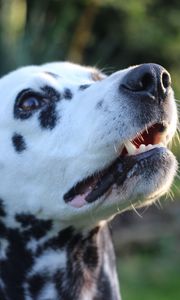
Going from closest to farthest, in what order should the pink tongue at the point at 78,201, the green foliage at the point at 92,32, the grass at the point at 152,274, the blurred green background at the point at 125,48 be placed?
the pink tongue at the point at 78,201 → the grass at the point at 152,274 → the blurred green background at the point at 125,48 → the green foliage at the point at 92,32

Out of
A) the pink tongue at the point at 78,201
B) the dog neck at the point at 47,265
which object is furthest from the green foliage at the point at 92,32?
the pink tongue at the point at 78,201

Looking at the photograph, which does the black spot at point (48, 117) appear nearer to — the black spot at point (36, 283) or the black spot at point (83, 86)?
the black spot at point (83, 86)

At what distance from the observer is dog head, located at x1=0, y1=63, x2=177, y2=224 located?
3.87 metres

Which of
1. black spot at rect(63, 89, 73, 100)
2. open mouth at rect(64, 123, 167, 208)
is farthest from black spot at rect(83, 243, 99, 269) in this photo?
black spot at rect(63, 89, 73, 100)

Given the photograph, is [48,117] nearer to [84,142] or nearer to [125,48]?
[84,142]

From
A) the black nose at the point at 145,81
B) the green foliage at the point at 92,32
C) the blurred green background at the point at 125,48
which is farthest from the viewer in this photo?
the green foliage at the point at 92,32

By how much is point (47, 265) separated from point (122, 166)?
2.16 feet

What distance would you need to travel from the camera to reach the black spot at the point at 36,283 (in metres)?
4.28

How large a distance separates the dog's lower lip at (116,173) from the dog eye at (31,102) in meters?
0.48

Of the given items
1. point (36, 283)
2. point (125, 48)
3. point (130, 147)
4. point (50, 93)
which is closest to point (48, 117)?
point (50, 93)

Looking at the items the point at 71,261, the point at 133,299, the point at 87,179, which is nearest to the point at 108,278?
the point at 71,261

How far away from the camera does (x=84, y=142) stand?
13.0 feet

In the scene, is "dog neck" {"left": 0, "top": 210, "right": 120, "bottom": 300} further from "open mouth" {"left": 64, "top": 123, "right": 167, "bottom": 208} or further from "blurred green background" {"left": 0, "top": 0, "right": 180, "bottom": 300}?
"blurred green background" {"left": 0, "top": 0, "right": 180, "bottom": 300}

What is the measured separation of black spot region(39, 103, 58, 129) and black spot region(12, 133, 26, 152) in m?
0.12
